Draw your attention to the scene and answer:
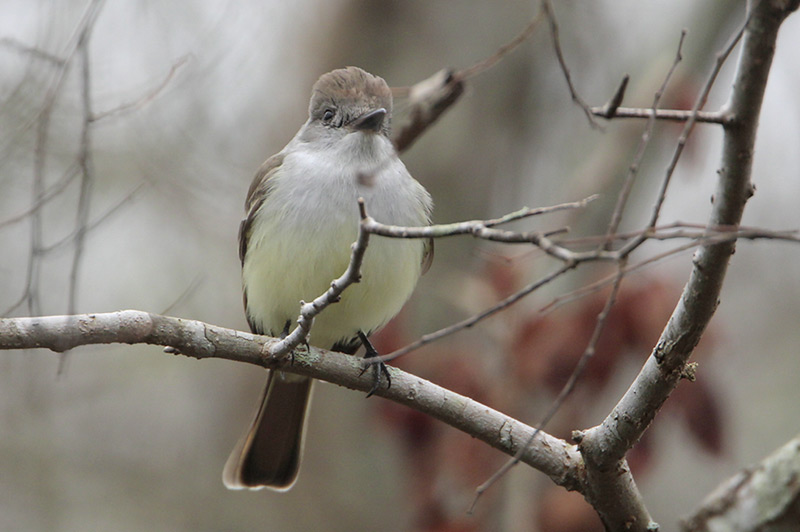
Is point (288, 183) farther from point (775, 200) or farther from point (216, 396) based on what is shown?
point (775, 200)

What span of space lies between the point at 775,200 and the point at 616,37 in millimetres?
3081

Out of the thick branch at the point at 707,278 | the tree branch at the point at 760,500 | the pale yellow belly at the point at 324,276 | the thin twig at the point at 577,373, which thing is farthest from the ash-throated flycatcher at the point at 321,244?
the tree branch at the point at 760,500

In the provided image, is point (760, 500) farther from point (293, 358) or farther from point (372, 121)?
point (372, 121)

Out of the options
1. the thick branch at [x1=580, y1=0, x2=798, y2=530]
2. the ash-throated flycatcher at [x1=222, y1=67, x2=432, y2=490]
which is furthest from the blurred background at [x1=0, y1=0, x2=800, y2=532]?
the thick branch at [x1=580, y1=0, x2=798, y2=530]

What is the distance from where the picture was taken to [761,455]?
401 inches

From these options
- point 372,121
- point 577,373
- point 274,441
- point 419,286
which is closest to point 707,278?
point 577,373

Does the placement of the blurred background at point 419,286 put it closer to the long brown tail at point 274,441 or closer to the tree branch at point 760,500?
the long brown tail at point 274,441

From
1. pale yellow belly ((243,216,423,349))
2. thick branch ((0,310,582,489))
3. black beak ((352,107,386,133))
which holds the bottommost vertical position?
thick branch ((0,310,582,489))

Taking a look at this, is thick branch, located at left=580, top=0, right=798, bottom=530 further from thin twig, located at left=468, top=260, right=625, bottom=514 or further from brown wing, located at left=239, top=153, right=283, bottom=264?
brown wing, located at left=239, top=153, right=283, bottom=264

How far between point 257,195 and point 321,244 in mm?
864

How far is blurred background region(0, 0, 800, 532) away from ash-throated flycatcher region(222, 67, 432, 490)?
60cm

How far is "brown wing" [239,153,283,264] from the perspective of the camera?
5090 mm

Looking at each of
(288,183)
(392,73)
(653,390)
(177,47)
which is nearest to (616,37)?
(392,73)

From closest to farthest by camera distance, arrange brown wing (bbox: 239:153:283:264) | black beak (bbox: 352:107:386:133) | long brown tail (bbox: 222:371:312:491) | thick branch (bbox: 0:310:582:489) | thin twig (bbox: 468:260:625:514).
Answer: thin twig (bbox: 468:260:625:514), thick branch (bbox: 0:310:582:489), black beak (bbox: 352:107:386:133), brown wing (bbox: 239:153:283:264), long brown tail (bbox: 222:371:312:491)
